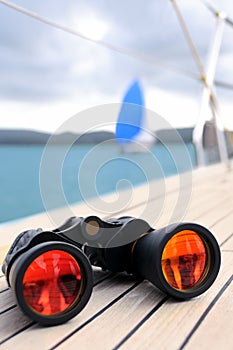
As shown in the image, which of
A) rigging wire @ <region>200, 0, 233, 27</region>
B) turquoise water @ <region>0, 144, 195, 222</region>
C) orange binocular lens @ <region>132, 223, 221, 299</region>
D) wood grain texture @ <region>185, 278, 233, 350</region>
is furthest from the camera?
rigging wire @ <region>200, 0, 233, 27</region>

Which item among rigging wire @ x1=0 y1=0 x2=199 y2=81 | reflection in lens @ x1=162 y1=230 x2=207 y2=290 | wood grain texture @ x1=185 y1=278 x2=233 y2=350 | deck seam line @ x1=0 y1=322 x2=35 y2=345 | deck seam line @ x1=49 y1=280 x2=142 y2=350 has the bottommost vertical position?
wood grain texture @ x1=185 y1=278 x2=233 y2=350

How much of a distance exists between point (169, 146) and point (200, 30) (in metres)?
3.57

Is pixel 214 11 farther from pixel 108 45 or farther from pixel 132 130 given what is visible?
pixel 132 130

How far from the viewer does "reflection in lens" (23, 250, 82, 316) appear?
2.21 feet

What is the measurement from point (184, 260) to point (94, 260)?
0.21 m

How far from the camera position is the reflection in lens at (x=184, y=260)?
0.78 meters

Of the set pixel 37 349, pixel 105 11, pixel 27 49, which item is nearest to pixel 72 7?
pixel 105 11

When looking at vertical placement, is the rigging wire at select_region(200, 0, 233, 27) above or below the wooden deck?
above

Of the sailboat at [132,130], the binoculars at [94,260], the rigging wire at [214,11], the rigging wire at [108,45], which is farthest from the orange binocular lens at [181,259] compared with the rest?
the rigging wire at [214,11]

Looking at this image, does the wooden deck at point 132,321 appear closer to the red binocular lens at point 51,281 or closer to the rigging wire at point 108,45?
the red binocular lens at point 51,281

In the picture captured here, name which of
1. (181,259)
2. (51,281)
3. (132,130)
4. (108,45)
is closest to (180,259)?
(181,259)

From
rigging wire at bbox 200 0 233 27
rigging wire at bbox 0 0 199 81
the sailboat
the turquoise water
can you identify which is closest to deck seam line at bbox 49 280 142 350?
the turquoise water

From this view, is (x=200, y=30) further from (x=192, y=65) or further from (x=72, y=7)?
(x=72, y=7)

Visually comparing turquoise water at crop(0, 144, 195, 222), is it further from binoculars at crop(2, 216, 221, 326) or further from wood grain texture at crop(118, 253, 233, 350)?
wood grain texture at crop(118, 253, 233, 350)
